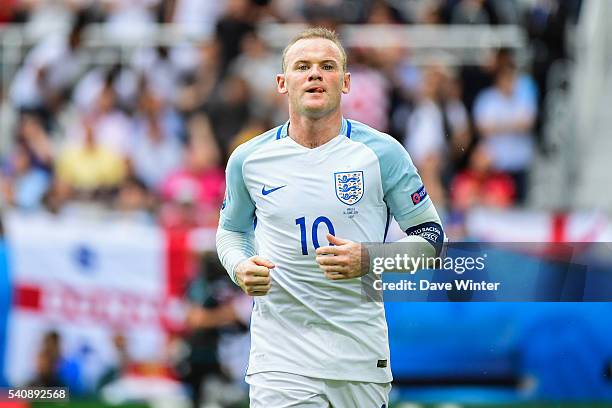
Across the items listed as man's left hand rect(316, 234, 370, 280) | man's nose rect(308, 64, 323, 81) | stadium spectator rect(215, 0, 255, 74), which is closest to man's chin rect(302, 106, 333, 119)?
man's nose rect(308, 64, 323, 81)

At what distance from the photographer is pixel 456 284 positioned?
20.9 ft

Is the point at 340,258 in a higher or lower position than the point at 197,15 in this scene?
lower

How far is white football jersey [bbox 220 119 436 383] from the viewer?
587cm

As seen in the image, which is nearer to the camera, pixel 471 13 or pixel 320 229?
pixel 320 229

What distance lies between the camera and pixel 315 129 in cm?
600

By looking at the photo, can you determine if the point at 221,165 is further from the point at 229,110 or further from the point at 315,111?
the point at 315,111

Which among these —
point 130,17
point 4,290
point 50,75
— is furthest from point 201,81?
point 4,290

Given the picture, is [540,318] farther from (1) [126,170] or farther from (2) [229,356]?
(1) [126,170]

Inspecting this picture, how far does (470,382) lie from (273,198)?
157 inches

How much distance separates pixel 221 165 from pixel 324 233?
21.4 feet

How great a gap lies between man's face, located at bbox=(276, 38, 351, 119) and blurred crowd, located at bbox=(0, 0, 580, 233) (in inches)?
204

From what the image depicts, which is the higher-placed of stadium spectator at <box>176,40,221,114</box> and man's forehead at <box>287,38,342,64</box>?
stadium spectator at <box>176,40,221,114</box>

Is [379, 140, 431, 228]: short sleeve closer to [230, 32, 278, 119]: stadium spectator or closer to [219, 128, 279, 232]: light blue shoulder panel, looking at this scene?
[219, 128, 279, 232]: light blue shoulder panel

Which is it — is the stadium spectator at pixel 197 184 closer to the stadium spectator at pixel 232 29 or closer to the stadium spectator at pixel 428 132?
the stadium spectator at pixel 232 29
